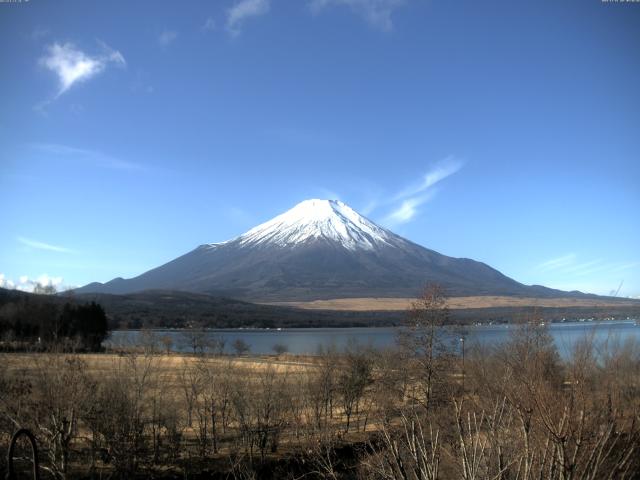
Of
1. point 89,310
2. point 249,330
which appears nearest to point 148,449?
point 89,310

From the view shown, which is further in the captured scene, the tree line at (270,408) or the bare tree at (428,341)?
the bare tree at (428,341)

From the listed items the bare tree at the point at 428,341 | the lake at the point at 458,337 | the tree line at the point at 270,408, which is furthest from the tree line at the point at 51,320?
the bare tree at the point at 428,341

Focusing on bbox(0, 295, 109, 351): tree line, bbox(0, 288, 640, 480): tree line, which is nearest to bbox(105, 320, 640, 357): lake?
bbox(0, 288, 640, 480): tree line

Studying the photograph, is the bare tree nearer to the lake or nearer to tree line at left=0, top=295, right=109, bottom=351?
the lake

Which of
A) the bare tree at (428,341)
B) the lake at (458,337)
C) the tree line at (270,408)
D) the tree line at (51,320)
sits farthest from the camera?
the tree line at (51,320)

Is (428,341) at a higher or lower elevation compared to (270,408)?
higher

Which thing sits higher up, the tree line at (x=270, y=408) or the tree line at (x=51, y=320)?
the tree line at (x=51, y=320)

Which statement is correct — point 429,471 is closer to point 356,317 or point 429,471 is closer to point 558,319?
point 558,319

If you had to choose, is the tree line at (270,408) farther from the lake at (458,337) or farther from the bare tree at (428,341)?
the lake at (458,337)

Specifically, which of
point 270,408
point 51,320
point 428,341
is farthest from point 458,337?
point 51,320

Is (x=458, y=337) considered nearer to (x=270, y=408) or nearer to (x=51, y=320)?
(x=270, y=408)

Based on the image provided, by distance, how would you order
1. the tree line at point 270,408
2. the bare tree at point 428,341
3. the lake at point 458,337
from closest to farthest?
1. the tree line at point 270,408
2. the lake at point 458,337
3. the bare tree at point 428,341
